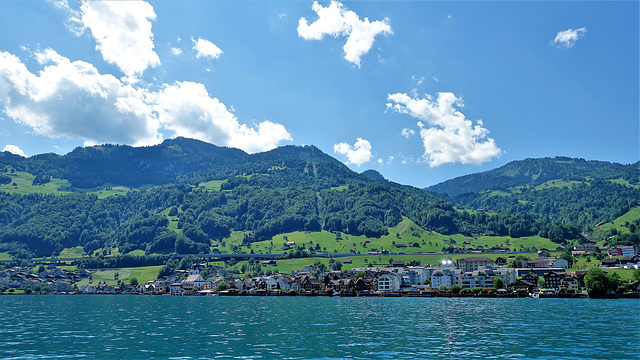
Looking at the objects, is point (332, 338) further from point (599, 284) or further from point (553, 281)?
point (553, 281)

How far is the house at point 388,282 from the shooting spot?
17950 cm

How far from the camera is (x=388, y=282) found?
591ft

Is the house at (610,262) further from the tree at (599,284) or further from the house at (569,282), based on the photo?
the tree at (599,284)

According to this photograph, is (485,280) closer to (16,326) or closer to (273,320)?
(273,320)

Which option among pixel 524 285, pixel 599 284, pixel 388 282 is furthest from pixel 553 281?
pixel 388 282

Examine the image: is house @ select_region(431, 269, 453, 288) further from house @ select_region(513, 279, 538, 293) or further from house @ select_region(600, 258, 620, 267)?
house @ select_region(600, 258, 620, 267)

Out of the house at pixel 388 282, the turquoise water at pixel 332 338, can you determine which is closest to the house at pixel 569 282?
the house at pixel 388 282

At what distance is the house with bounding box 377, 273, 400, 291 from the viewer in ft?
589

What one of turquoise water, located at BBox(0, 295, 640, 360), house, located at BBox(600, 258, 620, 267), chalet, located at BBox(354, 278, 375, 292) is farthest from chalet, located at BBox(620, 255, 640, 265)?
turquoise water, located at BBox(0, 295, 640, 360)

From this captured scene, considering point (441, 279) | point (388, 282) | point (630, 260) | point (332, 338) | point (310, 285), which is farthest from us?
point (630, 260)

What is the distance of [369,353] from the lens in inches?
1481

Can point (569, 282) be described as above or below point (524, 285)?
above

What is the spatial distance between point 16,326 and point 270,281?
14191 centimetres

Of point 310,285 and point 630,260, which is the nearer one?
point 310,285
